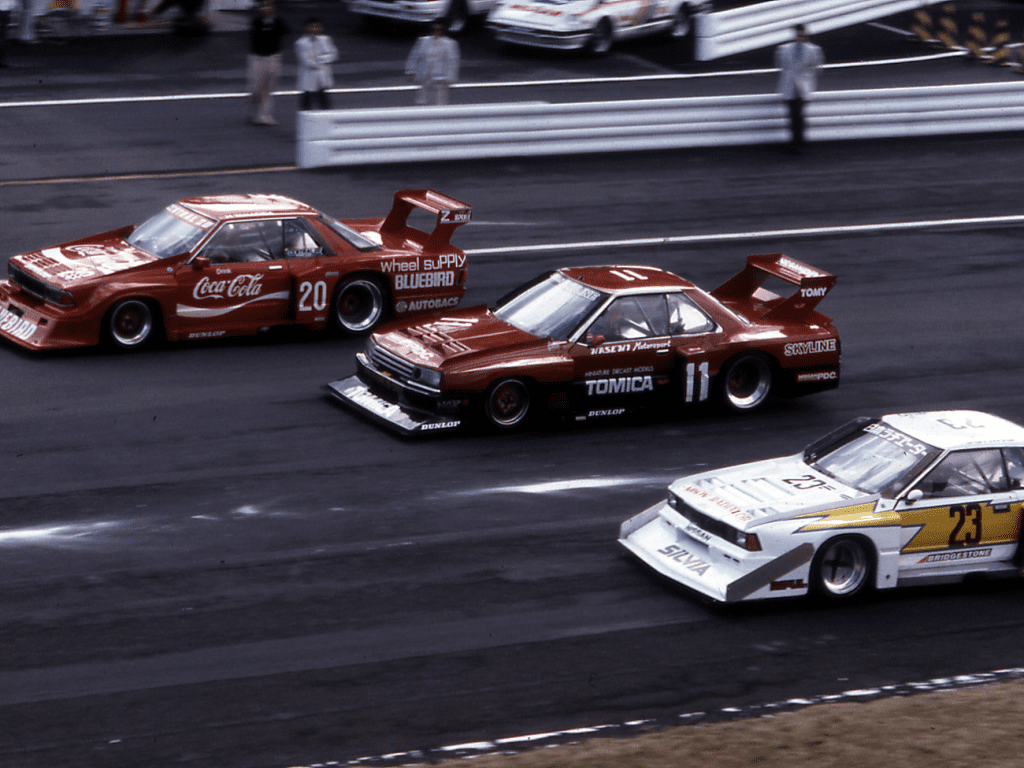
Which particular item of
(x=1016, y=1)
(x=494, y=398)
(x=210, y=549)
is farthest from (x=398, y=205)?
(x=1016, y=1)

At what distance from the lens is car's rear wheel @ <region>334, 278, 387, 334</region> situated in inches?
593

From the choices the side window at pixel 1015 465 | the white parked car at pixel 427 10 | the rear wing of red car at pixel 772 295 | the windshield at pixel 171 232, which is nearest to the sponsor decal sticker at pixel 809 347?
the rear wing of red car at pixel 772 295

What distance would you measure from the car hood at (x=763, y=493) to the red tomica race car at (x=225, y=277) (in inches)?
232

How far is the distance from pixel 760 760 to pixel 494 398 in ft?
18.4

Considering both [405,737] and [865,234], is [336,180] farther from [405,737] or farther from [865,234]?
[405,737]

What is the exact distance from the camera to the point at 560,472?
38.3ft

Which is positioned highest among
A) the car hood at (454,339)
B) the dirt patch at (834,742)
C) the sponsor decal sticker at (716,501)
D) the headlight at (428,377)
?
the car hood at (454,339)

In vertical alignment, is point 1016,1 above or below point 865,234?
above

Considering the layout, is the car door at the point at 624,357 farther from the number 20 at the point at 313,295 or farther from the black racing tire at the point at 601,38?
the black racing tire at the point at 601,38

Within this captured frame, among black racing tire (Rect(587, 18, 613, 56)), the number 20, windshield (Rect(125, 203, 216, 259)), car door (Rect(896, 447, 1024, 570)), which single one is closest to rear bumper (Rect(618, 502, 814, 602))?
car door (Rect(896, 447, 1024, 570))

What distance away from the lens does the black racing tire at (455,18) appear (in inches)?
1216

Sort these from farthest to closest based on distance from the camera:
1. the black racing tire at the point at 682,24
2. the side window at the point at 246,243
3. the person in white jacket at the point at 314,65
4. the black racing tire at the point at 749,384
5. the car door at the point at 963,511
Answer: the black racing tire at the point at 682,24 < the person in white jacket at the point at 314,65 < the side window at the point at 246,243 < the black racing tire at the point at 749,384 < the car door at the point at 963,511

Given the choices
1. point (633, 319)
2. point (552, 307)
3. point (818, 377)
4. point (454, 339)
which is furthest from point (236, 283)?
point (818, 377)

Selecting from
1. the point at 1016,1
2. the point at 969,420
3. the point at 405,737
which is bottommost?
the point at 405,737
